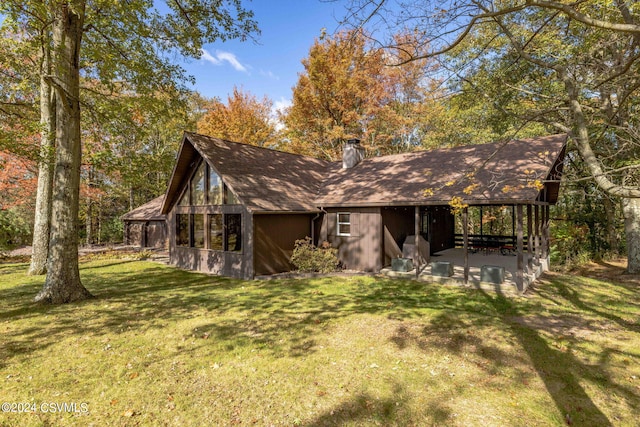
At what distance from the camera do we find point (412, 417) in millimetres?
3945

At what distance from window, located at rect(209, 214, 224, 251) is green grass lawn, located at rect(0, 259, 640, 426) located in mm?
4203

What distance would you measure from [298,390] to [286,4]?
14.2 meters

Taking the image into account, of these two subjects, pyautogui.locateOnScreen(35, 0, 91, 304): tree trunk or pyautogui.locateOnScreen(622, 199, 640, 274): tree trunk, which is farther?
pyautogui.locateOnScreen(622, 199, 640, 274): tree trunk

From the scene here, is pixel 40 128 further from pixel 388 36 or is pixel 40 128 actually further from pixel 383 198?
pixel 383 198

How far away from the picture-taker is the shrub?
43.3 feet

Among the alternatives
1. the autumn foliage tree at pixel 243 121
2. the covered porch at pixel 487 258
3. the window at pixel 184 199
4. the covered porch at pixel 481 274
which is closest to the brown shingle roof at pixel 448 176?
the covered porch at pixel 487 258

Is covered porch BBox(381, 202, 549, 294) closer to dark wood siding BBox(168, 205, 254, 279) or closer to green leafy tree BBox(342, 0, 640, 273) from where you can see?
green leafy tree BBox(342, 0, 640, 273)

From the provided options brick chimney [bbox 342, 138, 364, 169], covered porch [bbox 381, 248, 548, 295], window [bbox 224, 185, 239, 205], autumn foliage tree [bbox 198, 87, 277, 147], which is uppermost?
autumn foliage tree [bbox 198, 87, 277, 147]

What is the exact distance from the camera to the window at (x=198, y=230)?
571 inches

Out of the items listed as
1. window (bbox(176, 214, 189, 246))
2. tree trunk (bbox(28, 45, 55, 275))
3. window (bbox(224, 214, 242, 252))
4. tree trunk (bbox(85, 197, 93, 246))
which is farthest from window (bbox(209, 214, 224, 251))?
tree trunk (bbox(85, 197, 93, 246))

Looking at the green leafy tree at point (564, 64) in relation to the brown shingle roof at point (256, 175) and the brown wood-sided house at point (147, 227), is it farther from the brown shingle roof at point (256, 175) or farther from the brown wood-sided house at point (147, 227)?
the brown wood-sided house at point (147, 227)

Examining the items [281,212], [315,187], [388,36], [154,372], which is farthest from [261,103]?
[154,372]

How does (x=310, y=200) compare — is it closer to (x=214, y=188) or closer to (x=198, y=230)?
(x=214, y=188)

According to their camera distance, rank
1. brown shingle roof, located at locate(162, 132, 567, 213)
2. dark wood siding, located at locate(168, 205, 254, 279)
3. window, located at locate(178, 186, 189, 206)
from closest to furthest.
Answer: brown shingle roof, located at locate(162, 132, 567, 213) < dark wood siding, located at locate(168, 205, 254, 279) < window, located at locate(178, 186, 189, 206)
